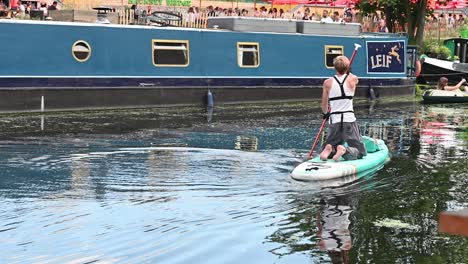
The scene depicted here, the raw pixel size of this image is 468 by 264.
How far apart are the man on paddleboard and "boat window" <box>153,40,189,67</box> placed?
9965 millimetres

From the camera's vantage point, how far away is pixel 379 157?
11805 mm

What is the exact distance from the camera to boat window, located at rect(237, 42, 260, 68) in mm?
22094

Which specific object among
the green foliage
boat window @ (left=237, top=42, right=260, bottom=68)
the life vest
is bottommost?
the life vest

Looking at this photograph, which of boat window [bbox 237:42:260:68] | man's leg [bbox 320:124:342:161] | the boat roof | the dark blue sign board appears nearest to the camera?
man's leg [bbox 320:124:342:161]

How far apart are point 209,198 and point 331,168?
193 centimetres

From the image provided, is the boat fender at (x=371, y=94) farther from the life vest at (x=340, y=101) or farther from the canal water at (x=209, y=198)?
the life vest at (x=340, y=101)

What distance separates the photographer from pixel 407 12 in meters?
35.7

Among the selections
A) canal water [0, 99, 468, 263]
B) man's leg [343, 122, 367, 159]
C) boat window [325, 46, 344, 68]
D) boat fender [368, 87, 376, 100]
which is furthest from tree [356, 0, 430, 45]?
man's leg [343, 122, 367, 159]

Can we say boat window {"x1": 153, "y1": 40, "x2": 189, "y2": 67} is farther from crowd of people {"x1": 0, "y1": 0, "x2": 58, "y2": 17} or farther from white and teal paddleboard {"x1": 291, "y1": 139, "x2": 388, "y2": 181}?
white and teal paddleboard {"x1": 291, "y1": 139, "x2": 388, "y2": 181}

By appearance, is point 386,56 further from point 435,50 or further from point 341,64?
point 341,64

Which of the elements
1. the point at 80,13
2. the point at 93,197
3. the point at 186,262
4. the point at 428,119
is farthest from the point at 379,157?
the point at 80,13

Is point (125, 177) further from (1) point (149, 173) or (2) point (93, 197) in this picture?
(2) point (93, 197)

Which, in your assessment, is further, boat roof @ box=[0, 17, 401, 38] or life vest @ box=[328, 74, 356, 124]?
boat roof @ box=[0, 17, 401, 38]

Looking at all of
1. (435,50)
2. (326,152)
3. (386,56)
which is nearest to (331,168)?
(326,152)
